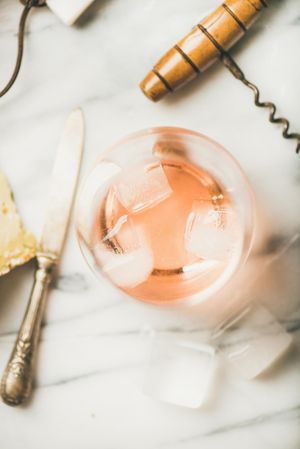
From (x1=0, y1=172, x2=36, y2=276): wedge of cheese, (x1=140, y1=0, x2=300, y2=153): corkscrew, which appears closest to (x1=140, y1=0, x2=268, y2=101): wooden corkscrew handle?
(x1=140, y1=0, x2=300, y2=153): corkscrew

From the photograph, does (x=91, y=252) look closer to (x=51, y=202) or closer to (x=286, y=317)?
(x=51, y=202)

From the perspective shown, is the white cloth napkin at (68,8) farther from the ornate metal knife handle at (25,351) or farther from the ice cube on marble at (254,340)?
the ice cube on marble at (254,340)

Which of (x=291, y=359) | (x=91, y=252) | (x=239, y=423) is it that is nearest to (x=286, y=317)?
(x=291, y=359)

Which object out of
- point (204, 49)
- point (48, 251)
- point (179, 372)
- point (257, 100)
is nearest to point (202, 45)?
point (204, 49)

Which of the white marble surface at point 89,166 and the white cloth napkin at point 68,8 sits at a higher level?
the white cloth napkin at point 68,8

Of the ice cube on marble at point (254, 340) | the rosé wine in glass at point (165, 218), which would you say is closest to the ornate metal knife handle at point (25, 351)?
the rosé wine in glass at point (165, 218)

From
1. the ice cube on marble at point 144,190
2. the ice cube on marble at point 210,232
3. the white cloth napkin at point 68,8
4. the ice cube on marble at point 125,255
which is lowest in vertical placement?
the ice cube on marble at point 210,232
